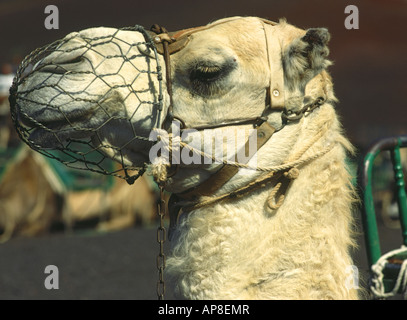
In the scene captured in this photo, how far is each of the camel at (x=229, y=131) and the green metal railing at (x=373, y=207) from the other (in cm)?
20

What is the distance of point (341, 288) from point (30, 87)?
1400 mm

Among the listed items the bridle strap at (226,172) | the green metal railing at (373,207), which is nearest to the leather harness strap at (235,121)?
the bridle strap at (226,172)

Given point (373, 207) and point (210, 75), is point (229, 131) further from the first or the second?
point (373, 207)

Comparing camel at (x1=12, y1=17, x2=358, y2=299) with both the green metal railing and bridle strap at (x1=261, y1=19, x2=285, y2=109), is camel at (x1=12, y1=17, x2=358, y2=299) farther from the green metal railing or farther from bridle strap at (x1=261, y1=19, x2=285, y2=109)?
the green metal railing

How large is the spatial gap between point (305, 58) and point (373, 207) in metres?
0.78

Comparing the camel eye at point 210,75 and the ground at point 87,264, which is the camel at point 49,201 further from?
the camel eye at point 210,75

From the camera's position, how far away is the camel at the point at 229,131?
2246 millimetres

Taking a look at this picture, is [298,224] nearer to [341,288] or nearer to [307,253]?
[307,253]

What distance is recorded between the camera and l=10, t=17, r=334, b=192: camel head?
2.21m

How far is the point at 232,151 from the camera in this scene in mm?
2326

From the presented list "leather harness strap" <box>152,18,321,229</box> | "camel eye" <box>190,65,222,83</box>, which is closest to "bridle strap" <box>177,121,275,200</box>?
"leather harness strap" <box>152,18,321,229</box>

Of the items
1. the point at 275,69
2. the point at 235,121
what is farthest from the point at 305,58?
the point at 235,121

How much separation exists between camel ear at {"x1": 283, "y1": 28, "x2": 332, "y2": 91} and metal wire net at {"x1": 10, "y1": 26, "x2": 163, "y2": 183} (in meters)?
0.52
